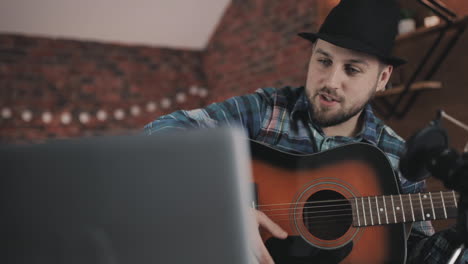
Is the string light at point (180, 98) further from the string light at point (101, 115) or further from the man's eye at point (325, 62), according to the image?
the man's eye at point (325, 62)

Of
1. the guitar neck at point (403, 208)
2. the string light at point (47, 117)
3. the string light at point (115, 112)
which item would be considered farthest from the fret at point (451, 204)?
the string light at point (47, 117)

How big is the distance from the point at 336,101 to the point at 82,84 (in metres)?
3.47

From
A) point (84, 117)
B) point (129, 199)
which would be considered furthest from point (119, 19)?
point (129, 199)

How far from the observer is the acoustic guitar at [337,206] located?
113cm

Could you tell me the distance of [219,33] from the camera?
15.2 ft

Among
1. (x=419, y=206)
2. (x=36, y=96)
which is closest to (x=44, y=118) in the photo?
(x=36, y=96)

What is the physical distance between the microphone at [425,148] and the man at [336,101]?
57 centimetres

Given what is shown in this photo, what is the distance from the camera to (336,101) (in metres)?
1.40

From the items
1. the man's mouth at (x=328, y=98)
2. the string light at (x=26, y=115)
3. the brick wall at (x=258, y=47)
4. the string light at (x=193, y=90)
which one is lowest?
the string light at (x=193, y=90)

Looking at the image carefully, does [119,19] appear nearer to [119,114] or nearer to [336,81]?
[119,114]

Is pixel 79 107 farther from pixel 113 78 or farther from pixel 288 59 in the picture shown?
pixel 288 59

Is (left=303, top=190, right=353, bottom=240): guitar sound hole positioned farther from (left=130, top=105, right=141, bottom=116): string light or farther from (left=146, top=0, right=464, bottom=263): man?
(left=130, top=105, right=141, bottom=116): string light

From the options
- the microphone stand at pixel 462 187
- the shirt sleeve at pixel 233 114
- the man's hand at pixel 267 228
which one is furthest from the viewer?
the shirt sleeve at pixel 233 114

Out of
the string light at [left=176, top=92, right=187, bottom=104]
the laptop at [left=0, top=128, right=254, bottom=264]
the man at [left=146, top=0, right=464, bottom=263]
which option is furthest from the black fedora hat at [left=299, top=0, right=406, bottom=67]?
the string light at [left=176, top=92, right=187, bottom=104]
